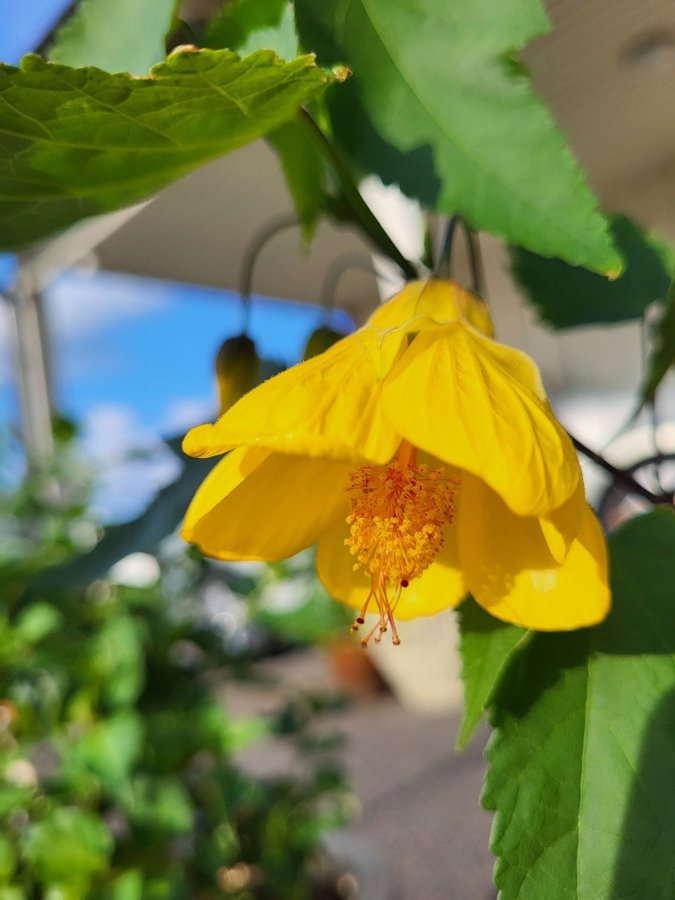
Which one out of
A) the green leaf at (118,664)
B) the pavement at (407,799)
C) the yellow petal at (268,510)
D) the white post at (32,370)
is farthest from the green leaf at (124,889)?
the white post at (32,370)

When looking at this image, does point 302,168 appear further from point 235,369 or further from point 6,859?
point 6,859

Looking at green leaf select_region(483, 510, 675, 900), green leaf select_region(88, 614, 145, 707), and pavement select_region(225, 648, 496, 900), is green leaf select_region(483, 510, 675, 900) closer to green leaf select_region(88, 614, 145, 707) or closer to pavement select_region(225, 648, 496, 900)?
green leaf select_region(88, 614, 145, 707)

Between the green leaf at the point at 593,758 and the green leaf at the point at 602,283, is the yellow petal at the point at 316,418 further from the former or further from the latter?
the green leaf at the point at 602,283

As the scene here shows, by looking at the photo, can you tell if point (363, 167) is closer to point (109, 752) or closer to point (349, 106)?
point (349, 106)

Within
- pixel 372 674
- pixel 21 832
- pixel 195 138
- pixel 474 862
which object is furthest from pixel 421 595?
pixel 372 674

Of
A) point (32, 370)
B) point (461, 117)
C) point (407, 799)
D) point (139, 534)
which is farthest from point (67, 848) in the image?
point (32, 370)

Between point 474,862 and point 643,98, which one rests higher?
point 643,98
